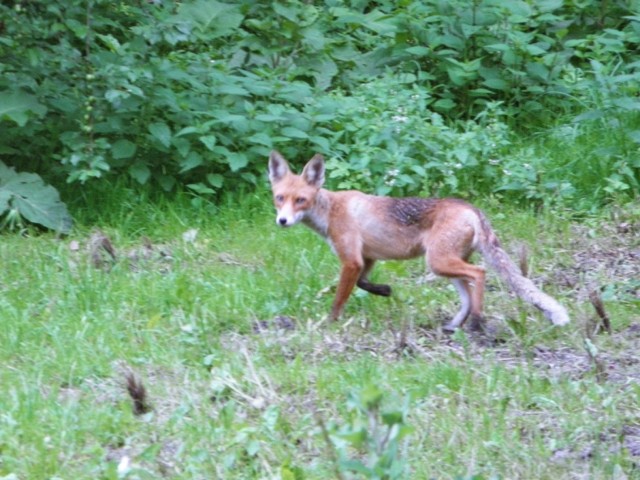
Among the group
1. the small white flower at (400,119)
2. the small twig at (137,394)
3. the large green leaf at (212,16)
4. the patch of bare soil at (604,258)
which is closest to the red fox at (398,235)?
the patch of bare soil at (604,258)

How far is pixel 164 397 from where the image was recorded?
6164 millimetres

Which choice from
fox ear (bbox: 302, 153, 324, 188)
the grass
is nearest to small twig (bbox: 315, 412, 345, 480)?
the grass

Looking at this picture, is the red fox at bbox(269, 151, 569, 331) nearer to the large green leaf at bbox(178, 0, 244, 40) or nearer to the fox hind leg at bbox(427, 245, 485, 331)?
the fox hind leg at bbox(427, 245, 485, 331)

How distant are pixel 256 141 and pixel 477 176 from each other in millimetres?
2037

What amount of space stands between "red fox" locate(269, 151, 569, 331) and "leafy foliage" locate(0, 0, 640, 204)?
1678 millimetres

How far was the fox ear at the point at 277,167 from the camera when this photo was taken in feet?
25.6

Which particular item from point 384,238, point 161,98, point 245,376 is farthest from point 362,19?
point 245,376

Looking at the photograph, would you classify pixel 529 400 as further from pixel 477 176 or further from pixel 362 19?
pixel 362 19

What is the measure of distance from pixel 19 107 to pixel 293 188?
2.80 metres

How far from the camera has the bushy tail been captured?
707cm

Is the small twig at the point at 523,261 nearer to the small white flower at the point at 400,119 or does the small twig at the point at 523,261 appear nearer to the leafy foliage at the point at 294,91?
the leafy foliage at the point at 294,91

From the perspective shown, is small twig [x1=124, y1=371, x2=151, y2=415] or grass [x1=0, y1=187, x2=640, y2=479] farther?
small twig [x1=124, y1=371, x2=151, y2=415]

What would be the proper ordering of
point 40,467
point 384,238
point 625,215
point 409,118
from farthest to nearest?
1. point 409,118
2. point 625,215
3. point 384,238
4. point 40,467

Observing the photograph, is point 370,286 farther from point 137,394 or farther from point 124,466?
point 124,466
